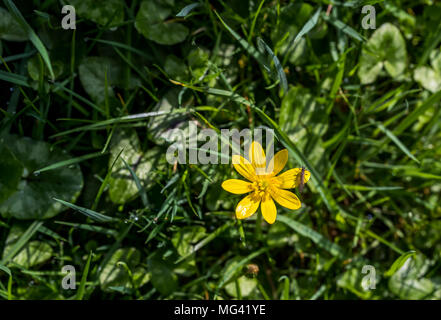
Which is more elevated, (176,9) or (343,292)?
(176,9)

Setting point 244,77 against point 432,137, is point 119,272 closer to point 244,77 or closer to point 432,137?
point 244,77

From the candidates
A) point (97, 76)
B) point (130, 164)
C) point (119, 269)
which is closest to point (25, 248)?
point (119, 269)

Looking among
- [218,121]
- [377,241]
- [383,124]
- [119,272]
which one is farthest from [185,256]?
[383,124]

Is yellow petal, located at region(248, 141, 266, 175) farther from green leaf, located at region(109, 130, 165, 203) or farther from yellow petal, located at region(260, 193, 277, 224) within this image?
green leaf, located at region(109, 130, 165, 203)

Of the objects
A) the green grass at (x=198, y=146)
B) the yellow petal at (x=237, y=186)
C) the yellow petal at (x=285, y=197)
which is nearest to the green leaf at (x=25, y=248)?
the green grass at (x=198, y=146)

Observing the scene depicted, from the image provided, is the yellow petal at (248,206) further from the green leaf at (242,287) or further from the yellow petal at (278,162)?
the green leaf at (242,287)
